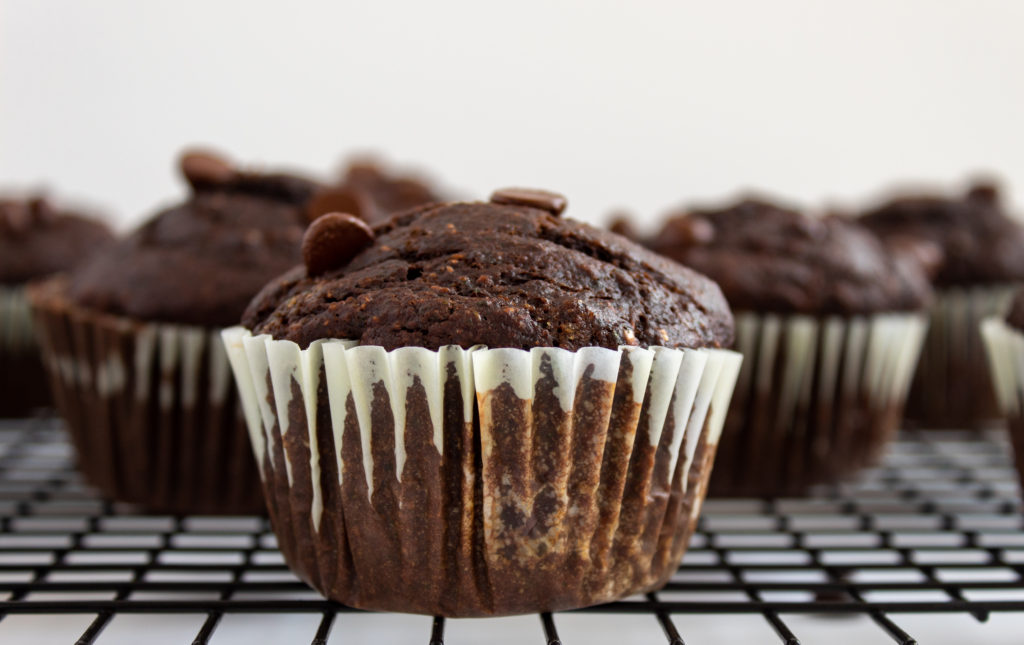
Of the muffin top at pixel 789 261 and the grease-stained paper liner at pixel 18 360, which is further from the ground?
the muffin top at pixel 789 261

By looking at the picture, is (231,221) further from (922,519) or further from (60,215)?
(922,519)

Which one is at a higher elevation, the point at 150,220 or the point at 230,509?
the point at 150,220

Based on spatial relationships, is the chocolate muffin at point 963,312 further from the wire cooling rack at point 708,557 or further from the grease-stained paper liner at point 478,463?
the grease-stained paper liner at point 478,463

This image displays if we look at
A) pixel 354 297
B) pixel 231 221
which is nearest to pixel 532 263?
pixel 354 297

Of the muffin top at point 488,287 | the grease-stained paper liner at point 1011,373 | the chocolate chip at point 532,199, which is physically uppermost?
the chocolate chip at point 532,199

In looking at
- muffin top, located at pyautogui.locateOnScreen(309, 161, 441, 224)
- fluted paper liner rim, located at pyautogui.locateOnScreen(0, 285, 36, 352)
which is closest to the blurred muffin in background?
muffin top, located at pyautogui.locateOnScreen(309, 161, 441, 224)

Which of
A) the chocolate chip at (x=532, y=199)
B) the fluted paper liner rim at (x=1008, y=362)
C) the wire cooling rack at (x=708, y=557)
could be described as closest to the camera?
the wire cooling rack at (x=708, y=557)

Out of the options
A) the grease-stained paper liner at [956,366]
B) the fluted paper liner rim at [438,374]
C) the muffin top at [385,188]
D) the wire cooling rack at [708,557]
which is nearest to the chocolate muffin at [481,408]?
the fluted paper liner rim at [438,374]

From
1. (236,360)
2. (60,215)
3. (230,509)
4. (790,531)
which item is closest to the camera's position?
(236,360)

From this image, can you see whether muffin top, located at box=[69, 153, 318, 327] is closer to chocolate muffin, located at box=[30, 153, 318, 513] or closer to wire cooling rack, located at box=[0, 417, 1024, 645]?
chocolate muffin, located at box=[30, 153, 318, 513]
